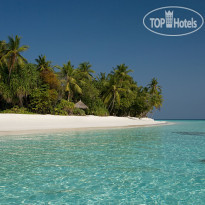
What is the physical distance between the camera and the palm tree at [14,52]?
2619cm

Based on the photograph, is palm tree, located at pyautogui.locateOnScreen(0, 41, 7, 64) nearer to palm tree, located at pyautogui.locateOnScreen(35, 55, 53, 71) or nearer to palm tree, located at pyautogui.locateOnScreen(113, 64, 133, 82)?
palm tree, located at pyautogui.locateOnScreen(35, 55, 53, 71)

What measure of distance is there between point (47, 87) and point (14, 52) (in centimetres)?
585

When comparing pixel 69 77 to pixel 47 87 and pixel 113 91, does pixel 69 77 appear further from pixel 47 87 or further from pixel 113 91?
pixel 113 91

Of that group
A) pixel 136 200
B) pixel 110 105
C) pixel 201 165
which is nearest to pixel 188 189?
pixel 136 200

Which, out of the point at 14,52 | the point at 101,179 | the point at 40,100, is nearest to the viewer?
the point at 101,179

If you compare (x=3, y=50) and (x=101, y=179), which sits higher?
(x=3, y=50)

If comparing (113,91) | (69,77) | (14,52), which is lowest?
(113,91)

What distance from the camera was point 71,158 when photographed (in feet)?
23.2

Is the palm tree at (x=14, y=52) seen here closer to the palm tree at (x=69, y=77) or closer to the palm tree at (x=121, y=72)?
the palm tree at (x=69, y=77)

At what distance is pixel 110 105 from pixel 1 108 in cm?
2024

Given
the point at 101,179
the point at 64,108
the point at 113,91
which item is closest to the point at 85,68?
the point at 113,91

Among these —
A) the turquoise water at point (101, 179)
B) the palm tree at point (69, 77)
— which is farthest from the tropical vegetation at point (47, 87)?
the turquoise water at point (101, 179)

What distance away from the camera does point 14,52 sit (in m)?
26.3

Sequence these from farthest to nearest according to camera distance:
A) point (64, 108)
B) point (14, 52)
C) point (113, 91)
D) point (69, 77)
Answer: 1. point (113, 91)
2. point (69, 77)
3. point (64, 108)
4. point (14, 52)
